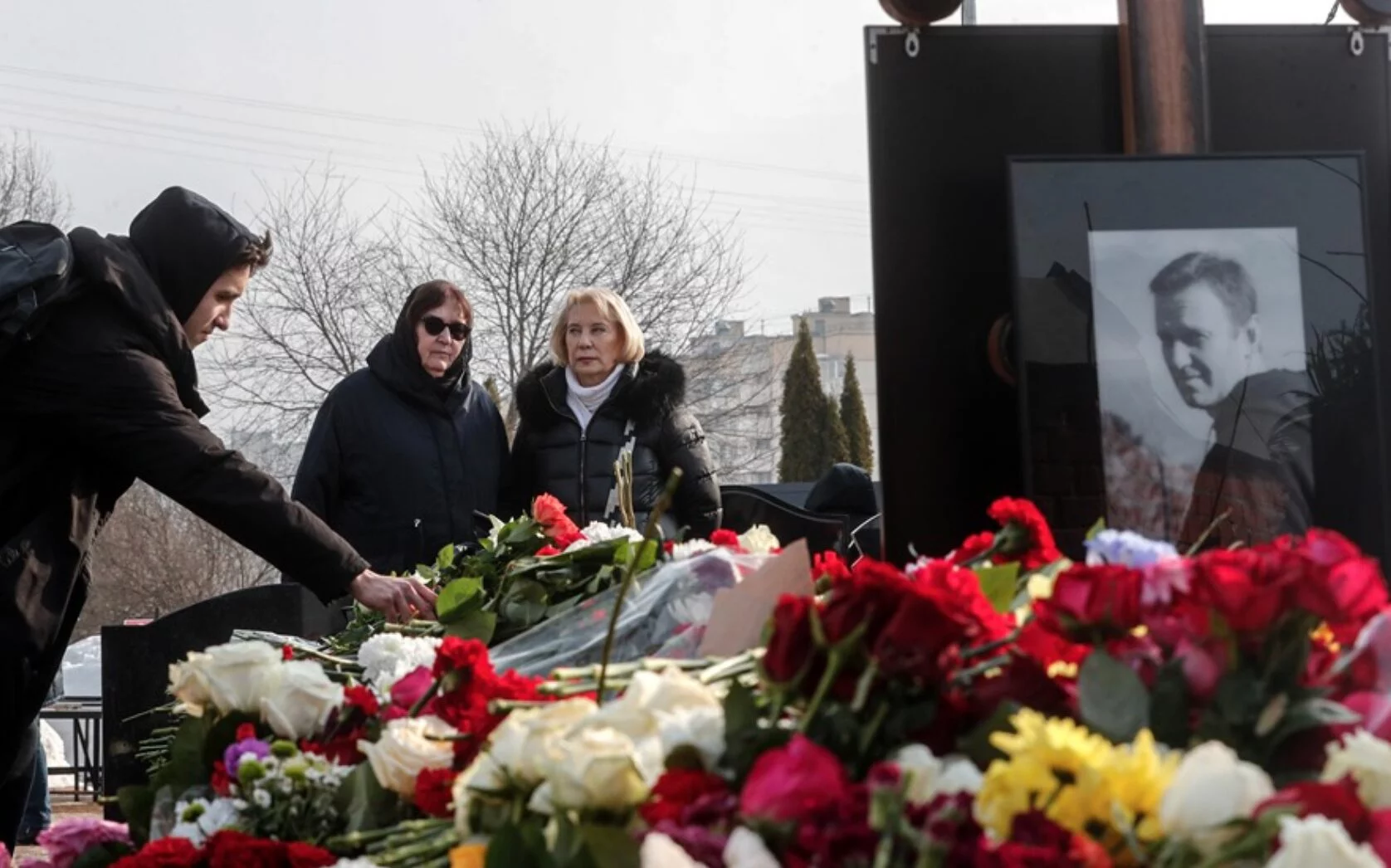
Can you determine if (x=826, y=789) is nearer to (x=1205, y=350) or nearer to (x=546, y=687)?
(x=546, y=687)

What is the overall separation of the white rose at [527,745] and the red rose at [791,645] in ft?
0.43

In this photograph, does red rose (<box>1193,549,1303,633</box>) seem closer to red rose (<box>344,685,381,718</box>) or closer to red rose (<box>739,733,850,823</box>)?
red rose (<box>739,733,850,823</box>)

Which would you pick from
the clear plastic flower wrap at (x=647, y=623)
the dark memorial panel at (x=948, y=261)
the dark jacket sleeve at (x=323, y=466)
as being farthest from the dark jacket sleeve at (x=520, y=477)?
the clear plastic flower wrap at (x=647, y=623)

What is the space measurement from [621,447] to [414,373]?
62 cm

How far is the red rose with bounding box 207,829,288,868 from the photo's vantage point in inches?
52.9

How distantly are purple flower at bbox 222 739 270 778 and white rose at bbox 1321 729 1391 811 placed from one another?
968 mm

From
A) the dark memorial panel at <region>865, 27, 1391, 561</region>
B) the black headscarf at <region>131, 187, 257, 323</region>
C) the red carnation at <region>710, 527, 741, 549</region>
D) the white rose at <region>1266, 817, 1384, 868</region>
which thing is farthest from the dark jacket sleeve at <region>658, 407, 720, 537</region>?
the white rose at <region>1266, 817, 1384, 868</region>

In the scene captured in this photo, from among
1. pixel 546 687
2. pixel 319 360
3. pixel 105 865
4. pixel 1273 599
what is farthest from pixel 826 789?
pixel 319 360

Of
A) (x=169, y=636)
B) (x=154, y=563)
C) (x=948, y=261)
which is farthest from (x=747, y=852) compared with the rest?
(x=154, y=563)

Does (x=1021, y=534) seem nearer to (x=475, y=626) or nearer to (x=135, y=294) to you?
(x=475, y=626)

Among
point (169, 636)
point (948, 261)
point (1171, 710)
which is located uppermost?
point (948, 261)

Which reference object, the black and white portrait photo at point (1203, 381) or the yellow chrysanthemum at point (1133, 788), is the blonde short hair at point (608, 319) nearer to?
the black and white portrait photo at point (1203, 381)

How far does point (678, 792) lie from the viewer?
0.92 m

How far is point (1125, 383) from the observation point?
2.28 m
